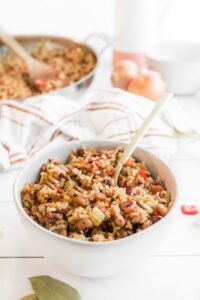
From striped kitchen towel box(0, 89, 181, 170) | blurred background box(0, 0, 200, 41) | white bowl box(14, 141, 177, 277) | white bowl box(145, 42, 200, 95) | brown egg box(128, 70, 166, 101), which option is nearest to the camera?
white bowl box(14, 141, 177, 277)

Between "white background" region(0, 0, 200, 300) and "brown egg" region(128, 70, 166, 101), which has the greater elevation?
"brown egg" region(128, 70, 166, 101)

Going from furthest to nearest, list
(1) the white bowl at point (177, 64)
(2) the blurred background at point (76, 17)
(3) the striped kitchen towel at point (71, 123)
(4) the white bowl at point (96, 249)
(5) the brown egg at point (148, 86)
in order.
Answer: (2) the blurred background at point (76, 17) < (1) the white bowl at point (177, 64) < (5) the brown egg at point (148, 86) < (3) the striped kitchen towel at point (71, 123) < (4) the white bowl at point (96, 249)

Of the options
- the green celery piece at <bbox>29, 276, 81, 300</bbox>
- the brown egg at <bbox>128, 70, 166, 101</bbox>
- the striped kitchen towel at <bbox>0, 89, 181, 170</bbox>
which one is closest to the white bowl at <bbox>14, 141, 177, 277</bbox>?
the green celery piece at <bbox>29, 276, 81, 300</bbox>

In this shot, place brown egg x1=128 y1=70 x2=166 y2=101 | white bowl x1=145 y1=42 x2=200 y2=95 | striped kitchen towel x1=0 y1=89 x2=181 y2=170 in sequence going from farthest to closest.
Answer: white bowl x1=145 y1=42 x2=200 y2=95
brown egg x1=128 y1=70 x2=166 y2=101
striped kitchen towel x1=0 y1=89 x2=181 y2=170

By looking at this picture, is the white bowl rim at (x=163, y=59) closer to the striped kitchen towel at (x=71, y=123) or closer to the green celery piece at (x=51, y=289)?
the striped kitchen towel at (x=71, y=123)

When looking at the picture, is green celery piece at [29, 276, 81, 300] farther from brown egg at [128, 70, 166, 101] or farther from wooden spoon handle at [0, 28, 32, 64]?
wooden spoon handle at [0, 28, 32, 64]

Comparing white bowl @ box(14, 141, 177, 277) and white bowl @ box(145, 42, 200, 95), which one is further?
white bowl @ box(145, 42, 200, 95)

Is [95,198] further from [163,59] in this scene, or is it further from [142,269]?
[163,59]

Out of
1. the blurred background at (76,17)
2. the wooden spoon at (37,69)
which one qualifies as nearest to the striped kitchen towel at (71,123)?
the wooden spoon at (37,69)
